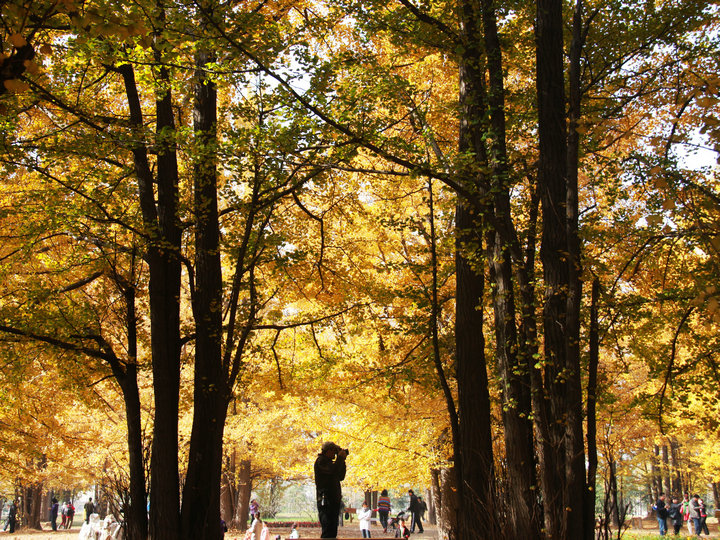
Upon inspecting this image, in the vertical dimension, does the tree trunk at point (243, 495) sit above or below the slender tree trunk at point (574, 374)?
below

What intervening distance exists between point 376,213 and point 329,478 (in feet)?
19.8

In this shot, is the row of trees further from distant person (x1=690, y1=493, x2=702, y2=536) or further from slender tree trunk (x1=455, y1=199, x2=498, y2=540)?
distant person (x1=690, y1=493, x2=702, y2=536)

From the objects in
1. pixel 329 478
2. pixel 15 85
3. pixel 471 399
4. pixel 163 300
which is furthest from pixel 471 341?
pixel 15 85

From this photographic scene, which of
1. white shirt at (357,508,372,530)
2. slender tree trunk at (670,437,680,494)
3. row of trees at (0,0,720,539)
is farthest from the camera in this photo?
slender tree trunk at (670,437,680,494)

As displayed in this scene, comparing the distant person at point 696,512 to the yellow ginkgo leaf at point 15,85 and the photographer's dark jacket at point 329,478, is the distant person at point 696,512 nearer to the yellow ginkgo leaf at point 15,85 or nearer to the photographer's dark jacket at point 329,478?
the photographer's dark jacket at point 329,478

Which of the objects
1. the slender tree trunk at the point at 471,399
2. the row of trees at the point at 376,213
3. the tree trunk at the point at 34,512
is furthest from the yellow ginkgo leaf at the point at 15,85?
the tree trunk at the point at 34,512

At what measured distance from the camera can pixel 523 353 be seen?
5.90 metres

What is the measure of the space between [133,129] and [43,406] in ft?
28.8

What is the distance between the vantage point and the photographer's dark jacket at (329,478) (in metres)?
7.61

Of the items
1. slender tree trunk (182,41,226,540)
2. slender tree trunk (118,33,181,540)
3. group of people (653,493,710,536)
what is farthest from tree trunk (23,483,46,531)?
group of people (653,493,710,536)

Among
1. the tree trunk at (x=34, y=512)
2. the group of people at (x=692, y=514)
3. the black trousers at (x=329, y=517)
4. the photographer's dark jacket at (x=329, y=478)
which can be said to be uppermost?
the photographer's dark jacket at (x=329, y=478)

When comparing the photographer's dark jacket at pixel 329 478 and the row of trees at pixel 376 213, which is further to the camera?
the photographer's dark jacket at pixel 329 478

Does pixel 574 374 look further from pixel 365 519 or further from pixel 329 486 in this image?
pixel 365 519

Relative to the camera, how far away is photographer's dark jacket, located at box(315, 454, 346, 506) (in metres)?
7.61
